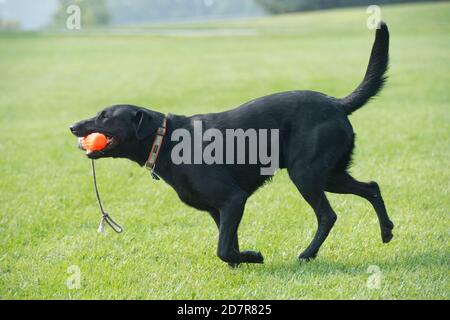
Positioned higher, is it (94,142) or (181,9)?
(94,142)

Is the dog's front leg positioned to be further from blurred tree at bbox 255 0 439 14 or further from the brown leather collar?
blurred tree at bbox 255 0 439 14

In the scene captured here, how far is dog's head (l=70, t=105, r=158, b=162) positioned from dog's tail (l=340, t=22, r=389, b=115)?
4.84ft

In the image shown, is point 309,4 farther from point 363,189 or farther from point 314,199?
point 314,199

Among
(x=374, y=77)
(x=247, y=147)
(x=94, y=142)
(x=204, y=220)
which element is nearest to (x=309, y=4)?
(x=204, y=220)

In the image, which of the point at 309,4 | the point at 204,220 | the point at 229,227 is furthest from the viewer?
the point at 309,4

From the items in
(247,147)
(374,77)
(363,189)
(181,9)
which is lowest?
(181,9)

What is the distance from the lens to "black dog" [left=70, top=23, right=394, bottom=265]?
4.22 meters

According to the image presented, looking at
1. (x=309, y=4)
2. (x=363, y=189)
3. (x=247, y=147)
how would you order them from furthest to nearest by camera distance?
(x=309, y=4), (x=363, y=189), (x=247, y=147)

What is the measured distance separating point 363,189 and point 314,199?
1.65ft

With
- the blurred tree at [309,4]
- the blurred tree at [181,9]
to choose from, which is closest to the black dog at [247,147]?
the blurred tree at [309,4]

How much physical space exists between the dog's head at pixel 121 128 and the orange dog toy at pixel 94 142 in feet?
0.08

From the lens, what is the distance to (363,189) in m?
4.68

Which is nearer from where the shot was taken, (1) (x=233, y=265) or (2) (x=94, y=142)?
(2) (x=94, y=142)

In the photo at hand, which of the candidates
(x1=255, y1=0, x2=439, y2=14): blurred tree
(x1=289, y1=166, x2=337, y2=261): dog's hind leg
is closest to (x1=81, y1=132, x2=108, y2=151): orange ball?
(x1=289, y1=166, x2=337, y2=261): dog's hind leg
